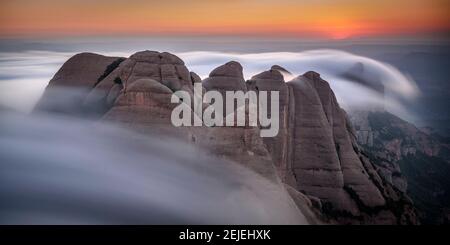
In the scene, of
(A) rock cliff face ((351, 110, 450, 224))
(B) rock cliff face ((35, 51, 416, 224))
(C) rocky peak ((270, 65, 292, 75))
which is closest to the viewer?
(B) rock cliff face ((35, 51, 416, 224))

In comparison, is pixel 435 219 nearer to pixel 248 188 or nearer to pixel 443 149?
pixel 443 149

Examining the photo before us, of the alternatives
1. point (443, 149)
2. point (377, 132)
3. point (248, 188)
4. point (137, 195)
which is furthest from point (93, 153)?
point (377, 132)

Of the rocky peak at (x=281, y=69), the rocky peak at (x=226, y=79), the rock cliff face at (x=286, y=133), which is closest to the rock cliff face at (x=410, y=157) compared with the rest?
the rock cliff face at (x=286, y=133)

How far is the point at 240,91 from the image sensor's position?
70.8ft

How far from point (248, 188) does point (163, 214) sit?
8.60 feet

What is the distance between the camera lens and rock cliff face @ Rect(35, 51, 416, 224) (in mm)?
17984

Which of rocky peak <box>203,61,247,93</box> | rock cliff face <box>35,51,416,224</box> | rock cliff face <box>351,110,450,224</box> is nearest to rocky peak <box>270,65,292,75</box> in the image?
rock cliff face <box>35,51,416,224</box>

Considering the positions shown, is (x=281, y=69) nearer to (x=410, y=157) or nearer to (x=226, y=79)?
(x=226, y=79)

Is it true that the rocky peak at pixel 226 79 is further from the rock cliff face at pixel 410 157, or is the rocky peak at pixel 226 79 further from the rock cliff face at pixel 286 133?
the rock cliff face at pixel 410 157

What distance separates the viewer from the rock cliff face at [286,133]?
1798 centimetres

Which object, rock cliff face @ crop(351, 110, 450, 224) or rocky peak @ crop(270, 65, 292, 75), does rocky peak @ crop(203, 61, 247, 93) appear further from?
rock cliff face @ crop(351, 110, 450, 224)

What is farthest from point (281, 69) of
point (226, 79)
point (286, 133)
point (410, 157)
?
point (410, 157)
